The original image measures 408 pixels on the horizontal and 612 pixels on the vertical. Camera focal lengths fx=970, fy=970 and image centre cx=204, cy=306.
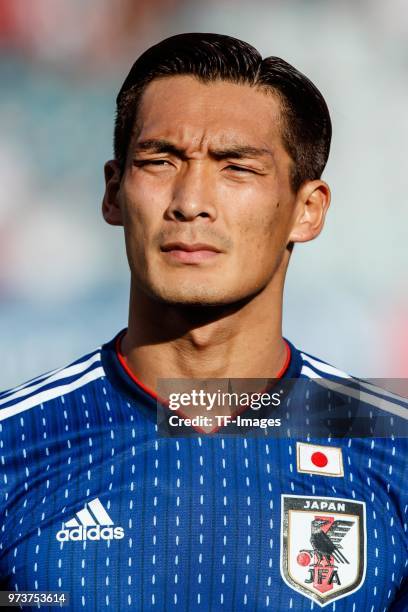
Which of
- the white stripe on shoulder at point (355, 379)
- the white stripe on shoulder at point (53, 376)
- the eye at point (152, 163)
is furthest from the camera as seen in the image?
the white stripe on shoulder at point (355, 379)

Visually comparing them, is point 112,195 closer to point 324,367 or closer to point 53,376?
point 53,376

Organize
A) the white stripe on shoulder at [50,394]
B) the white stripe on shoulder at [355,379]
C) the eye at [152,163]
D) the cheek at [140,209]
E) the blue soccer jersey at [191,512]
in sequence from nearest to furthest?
the blue soccer jersey at [191,512] → the cheek at [140,209] → the eye at [152,163] → the white stripe on shoulder at [50,394] → the white stripe on shoulder at [355,379]

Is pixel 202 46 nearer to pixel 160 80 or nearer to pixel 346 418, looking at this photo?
pixel 160 80

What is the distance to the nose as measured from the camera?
3432 millimetres

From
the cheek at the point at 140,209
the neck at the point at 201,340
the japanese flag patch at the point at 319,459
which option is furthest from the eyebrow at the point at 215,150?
the japanese flag patch at the point at 319,459

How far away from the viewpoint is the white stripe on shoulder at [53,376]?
3838 millimetres

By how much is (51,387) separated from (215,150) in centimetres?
113

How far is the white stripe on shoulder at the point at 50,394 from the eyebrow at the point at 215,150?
894 mm

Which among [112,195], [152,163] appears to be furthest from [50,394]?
[152,163]

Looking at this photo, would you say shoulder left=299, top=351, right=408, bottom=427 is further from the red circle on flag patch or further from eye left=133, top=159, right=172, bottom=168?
eye left=133, top=159, right=172, bottom=168

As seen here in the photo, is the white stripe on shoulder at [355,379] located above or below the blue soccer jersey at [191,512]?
above

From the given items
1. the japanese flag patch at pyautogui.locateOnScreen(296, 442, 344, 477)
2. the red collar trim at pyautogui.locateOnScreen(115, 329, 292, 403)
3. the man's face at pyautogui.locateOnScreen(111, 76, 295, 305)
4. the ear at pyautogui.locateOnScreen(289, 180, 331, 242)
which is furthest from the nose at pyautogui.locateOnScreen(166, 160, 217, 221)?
the japanese flag patch at pyautogui.locateOnScreen(296, 442, 344, 477)

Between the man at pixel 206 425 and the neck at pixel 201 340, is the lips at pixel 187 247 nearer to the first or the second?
the man at pixel 206 425

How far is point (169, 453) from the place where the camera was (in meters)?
3.53
